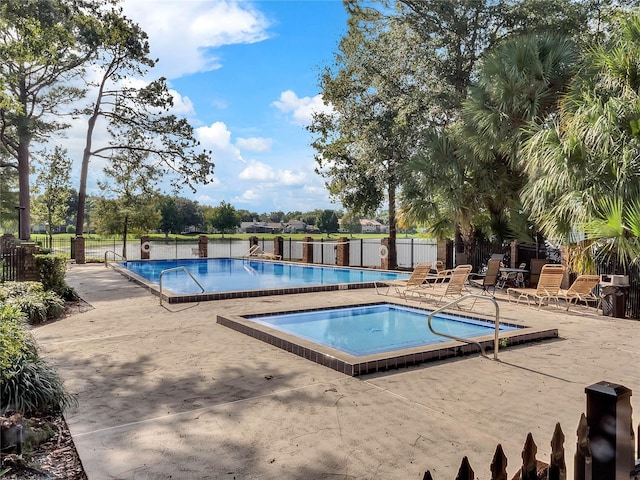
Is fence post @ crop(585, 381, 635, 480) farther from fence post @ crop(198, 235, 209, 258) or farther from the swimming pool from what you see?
fence post @ crop(198, 235, 209, 258)

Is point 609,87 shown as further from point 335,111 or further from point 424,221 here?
point 335,111

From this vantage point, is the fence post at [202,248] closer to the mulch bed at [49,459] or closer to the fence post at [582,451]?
the mulch bed at [49,459]

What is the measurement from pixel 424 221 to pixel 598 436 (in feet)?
46.0

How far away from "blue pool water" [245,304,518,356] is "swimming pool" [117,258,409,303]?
2.70 metres

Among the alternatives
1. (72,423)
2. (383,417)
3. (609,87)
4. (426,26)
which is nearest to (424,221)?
(426,26)

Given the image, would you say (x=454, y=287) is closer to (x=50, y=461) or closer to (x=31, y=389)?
(x=31, y=389)

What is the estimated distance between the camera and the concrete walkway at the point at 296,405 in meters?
3.09

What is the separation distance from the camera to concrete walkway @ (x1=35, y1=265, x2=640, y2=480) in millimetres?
3092

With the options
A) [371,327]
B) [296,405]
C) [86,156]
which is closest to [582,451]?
[296,405]

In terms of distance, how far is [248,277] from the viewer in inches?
695

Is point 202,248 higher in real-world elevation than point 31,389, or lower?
higher

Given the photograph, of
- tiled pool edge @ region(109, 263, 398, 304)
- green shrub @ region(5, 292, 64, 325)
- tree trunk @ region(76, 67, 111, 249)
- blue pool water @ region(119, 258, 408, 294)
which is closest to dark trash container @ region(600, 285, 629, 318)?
tiled pool edge @ region(109, 263, 398, 304)

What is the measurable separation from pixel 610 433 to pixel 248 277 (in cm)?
1631

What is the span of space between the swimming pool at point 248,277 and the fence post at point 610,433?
933 centimetres
